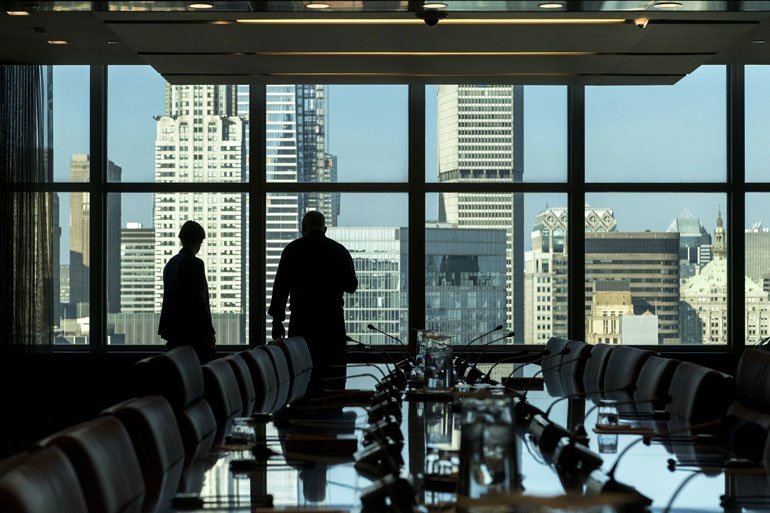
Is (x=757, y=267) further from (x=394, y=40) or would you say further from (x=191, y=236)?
(x=191, y=236)

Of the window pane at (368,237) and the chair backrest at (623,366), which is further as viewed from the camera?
the window pane at (368,237)

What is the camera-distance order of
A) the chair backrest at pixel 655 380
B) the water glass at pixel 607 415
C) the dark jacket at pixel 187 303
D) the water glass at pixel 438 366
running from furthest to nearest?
the dark jacket at pixel 187 303 → the water glass at pixel 438 366 → the chair backrest at pixel 655 380 → the water glass at pixel 607 415

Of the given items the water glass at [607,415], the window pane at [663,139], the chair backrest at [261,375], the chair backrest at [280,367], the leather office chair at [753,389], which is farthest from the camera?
the window pane at [663,139]

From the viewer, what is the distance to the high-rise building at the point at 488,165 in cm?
978

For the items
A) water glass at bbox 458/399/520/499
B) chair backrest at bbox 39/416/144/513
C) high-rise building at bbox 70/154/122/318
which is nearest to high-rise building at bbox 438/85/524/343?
high-rise building at bbox 70/154/122/318

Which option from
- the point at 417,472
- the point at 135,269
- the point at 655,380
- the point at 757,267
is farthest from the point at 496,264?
the point at 417,472

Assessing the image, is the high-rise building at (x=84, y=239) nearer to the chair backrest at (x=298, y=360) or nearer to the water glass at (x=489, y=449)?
the chair backrest at (x=298, y=360)

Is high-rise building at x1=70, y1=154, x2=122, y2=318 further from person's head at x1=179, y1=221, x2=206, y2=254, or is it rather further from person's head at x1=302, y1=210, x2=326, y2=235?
person's head at x1=179, y1=221, x2=206, y2=254

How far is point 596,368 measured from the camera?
6664mm

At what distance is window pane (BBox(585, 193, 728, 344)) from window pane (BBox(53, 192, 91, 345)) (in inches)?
179

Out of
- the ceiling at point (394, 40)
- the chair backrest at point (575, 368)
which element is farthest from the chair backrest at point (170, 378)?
the chair backrest at point (575, 368)

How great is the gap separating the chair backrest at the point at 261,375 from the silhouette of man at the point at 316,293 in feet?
5.37

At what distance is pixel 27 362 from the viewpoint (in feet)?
29.6

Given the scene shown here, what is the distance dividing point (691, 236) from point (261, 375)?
18.0ft
